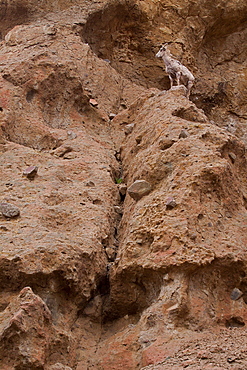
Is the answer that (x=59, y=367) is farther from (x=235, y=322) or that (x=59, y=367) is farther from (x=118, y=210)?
(x=118, y=210)

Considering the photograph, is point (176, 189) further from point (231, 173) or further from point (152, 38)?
point (152, 38)

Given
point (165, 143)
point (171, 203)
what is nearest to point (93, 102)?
point (165, 143)

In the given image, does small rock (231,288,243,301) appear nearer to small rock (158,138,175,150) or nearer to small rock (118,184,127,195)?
small rock (158,138,175,150)

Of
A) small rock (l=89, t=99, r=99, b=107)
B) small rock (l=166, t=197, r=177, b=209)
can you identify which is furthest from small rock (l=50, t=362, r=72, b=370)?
small rock (l=89, t=99, r=99, b=107)

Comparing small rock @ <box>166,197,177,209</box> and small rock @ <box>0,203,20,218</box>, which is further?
small rock @ <box>0,203,20,218</box>

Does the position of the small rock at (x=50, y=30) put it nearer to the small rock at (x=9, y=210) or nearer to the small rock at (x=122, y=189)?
the small rock at (x=122, y=189)

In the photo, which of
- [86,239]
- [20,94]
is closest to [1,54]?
[20,94]
